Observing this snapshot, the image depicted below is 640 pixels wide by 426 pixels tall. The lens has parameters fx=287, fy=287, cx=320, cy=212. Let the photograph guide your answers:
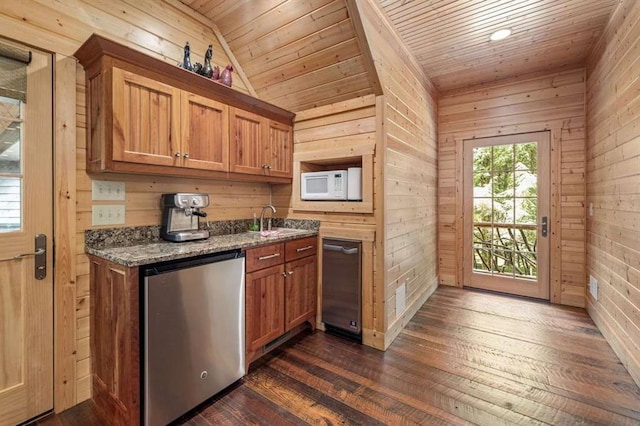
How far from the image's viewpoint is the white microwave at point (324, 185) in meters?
2.64

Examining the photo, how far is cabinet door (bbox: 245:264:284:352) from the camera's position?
2117 mm

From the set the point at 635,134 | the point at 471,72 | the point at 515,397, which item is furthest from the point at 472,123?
the point at 515,397

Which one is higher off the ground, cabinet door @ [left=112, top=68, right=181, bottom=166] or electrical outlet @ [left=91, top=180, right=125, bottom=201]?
cabinet door @ [left=112, top=68, right=181, bottom=166]

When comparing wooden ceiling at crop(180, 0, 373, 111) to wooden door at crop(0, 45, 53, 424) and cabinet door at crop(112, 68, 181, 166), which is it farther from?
wooden door at crop(0, 45, 53, 424)

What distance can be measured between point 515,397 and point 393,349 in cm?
88

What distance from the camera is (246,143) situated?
98.3 inches

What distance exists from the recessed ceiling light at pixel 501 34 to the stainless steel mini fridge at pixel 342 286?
2471 mm

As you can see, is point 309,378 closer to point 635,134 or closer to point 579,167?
point 635,134

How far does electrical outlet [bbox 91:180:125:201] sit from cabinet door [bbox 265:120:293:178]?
1174 millimetres

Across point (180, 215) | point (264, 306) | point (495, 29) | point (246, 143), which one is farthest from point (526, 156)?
point (180, 215)

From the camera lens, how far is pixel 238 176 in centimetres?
246

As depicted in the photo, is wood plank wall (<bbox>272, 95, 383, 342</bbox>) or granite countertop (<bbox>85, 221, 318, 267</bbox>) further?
wood plank wall (<bbox>272, 95, 383, 342</bbox>)

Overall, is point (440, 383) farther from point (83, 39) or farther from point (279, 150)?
point (83, 39)

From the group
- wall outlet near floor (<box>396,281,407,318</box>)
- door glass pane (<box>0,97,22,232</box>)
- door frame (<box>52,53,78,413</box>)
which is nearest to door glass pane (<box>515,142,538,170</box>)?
wall outlet near floor (<box>396,281,407,318</box>)
